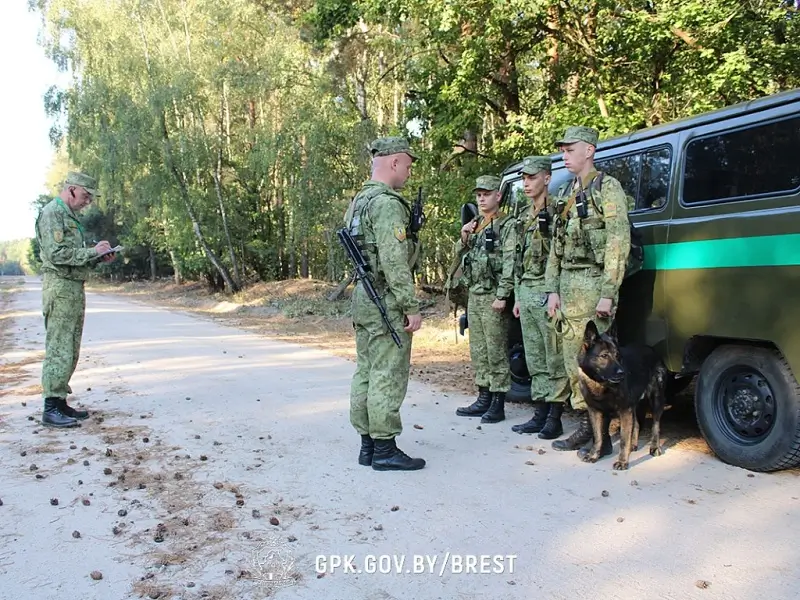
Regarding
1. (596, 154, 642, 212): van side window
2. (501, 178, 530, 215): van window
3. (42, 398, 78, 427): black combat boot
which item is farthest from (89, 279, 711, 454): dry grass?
(42, 398, 78, 427): black combat boot

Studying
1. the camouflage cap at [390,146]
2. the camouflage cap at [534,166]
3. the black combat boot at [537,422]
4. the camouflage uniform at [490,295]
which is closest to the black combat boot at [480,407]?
the camouflage uniform at [490,295]

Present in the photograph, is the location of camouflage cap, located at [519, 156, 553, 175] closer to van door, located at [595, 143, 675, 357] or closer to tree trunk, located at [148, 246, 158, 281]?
van door, located at [595, 143, 675, 357]

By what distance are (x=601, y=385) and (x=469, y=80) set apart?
775cm

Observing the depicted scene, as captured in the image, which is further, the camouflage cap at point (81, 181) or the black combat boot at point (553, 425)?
the camouflage cap at point (81, 181)

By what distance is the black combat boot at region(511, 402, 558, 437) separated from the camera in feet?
17.9

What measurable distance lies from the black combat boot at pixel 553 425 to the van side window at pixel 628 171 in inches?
67.6

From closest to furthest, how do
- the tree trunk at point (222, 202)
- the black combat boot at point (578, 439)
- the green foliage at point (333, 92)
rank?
1. the black combat boot at point (578, 439)
2. the green foliage at point (333, 92)
3. the tree trunk at point (222, 202)

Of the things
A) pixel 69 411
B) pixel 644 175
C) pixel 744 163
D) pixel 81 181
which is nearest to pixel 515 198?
pixel 644 175

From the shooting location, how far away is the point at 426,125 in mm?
14406

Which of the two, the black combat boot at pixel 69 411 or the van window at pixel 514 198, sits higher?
the van window at pixel 514 198

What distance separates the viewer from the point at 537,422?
5480 millimetres

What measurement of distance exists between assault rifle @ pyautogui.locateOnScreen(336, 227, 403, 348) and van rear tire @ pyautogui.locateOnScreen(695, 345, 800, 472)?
2244 mm

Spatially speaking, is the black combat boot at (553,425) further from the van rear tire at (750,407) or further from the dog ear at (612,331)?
the van rear tire at (750,407)

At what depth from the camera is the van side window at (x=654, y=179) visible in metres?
4.88
